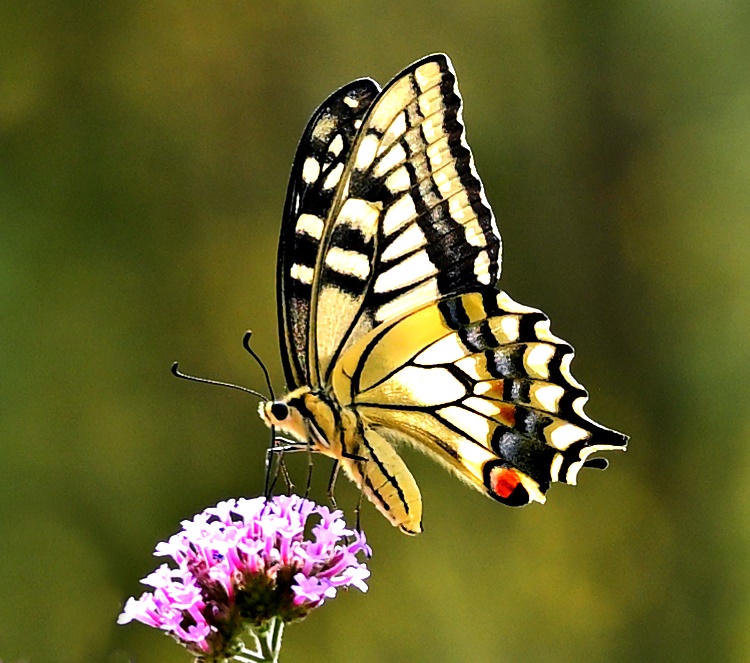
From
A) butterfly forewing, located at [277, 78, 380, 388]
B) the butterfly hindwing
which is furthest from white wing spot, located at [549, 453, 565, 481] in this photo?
butterfly forewing, located at [277, 78, 380, 388]

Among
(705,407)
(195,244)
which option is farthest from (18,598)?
(705,407)

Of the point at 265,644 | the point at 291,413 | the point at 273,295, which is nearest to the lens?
the point at 265,644

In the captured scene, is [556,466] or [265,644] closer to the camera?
[265,644]

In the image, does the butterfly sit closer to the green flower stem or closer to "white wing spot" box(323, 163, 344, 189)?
"white wing spot" box(323, 163, 344, 189)

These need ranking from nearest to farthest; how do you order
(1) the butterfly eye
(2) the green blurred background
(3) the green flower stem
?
(3) the green flower stem → (1) the butterfly eye → (2) the green blurred background

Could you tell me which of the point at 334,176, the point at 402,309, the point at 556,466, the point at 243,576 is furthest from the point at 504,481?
the point at 334,176

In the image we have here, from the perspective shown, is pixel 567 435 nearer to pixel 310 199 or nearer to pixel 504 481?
pixel 504 481

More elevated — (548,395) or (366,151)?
(366,151)

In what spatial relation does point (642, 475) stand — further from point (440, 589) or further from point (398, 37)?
point (398, 37)
